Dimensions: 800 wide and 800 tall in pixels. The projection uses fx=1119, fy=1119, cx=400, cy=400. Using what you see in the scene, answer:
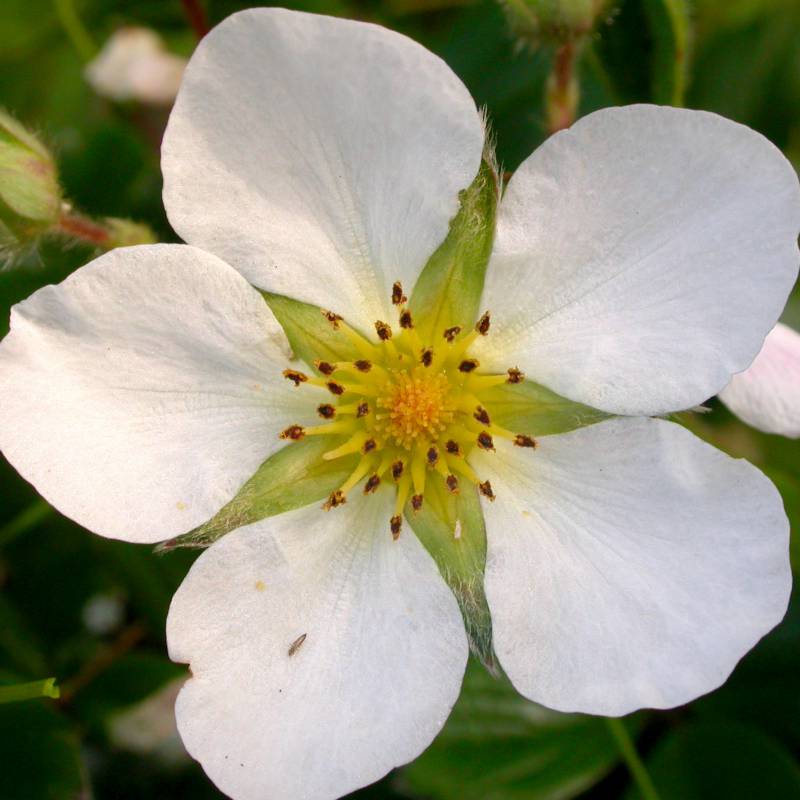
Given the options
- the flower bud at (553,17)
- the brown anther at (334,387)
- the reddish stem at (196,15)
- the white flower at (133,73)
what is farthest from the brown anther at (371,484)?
the white flower at (133,73)

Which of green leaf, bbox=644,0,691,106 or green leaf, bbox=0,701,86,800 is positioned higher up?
green leaf, bbox=644,0,691,106

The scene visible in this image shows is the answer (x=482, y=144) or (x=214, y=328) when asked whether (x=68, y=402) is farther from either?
(x=482, y=144)

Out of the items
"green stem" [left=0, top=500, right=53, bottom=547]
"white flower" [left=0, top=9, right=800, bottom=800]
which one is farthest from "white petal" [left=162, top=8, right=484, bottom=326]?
"green stem" [left=0, top=500, right=53, bottom=547]

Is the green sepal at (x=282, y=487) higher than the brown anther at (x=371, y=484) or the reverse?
higher

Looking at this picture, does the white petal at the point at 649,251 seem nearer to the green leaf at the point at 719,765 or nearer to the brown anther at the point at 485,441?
the brown anther at the point at 485,441

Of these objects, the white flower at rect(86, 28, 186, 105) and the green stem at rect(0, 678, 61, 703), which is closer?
the green stem at rect(0, 678, 61, 703)

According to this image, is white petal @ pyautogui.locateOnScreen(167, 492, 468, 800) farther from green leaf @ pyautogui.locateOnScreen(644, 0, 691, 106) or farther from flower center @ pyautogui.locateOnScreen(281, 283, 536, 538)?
green leaf @ pyautogui.locateOnScreen(644, 0, 691, 106)
